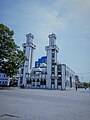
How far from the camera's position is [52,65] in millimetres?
73188

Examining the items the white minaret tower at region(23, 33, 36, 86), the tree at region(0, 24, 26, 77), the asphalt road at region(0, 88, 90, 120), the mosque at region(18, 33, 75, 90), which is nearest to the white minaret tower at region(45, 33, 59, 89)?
the mosque at region(18, 33, 75, 90)

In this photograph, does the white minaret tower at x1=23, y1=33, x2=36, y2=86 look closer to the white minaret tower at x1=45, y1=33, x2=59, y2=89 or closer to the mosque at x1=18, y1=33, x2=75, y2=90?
the mosque at x1=18, y1=33, x2=75, y2=90

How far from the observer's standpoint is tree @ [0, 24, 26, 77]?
28422 mm

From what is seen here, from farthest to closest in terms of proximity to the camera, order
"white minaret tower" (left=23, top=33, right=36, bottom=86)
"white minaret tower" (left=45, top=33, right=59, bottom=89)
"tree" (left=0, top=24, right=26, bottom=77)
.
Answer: "white minaret tower" (left=23, top=33, right=36, bottom=86), "white minaret tower" (left=45, top=33, right=59, bottom=89), "tree" (left=0, top=24, right=26, bottom=77)

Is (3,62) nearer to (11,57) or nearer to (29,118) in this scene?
(11,57)

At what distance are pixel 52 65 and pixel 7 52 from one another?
46.0 metres

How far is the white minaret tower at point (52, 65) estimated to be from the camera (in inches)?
2800

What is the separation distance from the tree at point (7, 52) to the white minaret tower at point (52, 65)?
42.1m

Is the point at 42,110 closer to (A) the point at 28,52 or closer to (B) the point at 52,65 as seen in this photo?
(B) the point at 52,65

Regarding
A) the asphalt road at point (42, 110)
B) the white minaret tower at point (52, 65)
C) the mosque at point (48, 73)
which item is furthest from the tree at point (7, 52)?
the white minaret tower at point (52, 65)

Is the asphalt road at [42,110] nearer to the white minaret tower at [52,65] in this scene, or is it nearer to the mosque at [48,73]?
the mosque at [48,73]

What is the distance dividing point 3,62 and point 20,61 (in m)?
4.15


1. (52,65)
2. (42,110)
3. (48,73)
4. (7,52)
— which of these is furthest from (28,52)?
(42,110)

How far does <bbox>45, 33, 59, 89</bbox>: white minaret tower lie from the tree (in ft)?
138
